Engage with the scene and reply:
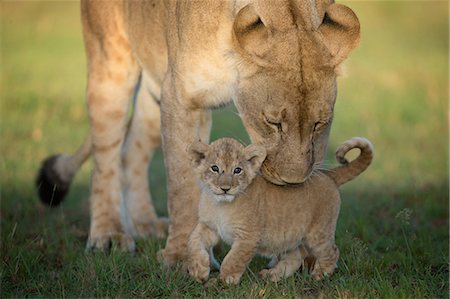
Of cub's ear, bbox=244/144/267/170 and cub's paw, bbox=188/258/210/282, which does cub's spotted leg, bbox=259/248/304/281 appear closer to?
cub's paw, bbox=188/258/210/282

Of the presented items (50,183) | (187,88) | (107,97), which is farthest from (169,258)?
(50,183)

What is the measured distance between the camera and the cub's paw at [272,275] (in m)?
4.77

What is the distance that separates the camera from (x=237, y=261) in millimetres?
4621

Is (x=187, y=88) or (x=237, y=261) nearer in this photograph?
(x=237, y=261)

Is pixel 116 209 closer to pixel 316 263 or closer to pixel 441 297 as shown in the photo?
pixel 316 263

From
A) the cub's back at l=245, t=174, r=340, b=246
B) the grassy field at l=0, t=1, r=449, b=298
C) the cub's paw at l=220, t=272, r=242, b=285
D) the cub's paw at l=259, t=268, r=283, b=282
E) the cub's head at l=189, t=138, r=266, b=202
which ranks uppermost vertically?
the cub's head at l=189, t=138, r=266, b=202

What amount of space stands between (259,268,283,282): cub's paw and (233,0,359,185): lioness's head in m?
0.48

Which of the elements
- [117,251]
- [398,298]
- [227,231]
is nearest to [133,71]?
[117,251]

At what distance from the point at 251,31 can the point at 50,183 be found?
104 inches

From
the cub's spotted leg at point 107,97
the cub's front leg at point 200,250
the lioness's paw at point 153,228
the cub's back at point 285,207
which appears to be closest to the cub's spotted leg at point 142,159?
the lioness's paw at point 153,228

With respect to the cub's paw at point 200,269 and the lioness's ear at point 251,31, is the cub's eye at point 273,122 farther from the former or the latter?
the cub's paw at point 200,269

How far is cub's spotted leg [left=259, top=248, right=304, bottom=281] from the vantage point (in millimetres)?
4816

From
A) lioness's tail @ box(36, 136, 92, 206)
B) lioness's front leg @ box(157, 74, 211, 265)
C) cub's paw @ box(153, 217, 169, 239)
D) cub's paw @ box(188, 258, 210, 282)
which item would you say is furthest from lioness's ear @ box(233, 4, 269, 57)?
lioness's tail @ box(36, 136, 92, 206)

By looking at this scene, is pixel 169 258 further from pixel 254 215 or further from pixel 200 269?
pixel 254 215
